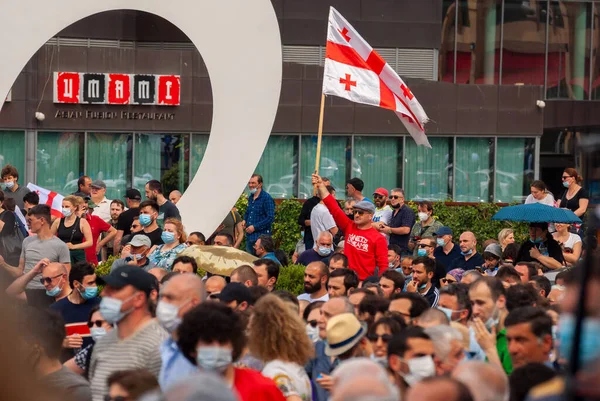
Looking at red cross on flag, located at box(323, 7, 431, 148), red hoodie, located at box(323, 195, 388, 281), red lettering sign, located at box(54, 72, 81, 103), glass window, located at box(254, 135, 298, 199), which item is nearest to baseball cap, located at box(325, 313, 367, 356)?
red hoodie, located at box(323, 195, 388, 281)

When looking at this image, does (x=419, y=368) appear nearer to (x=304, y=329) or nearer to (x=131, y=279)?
(x=304, y=329)

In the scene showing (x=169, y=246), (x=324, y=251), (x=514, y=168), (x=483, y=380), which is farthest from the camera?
(x=514, y=168)

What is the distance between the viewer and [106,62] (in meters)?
23.5

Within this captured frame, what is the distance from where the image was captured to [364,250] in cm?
1192

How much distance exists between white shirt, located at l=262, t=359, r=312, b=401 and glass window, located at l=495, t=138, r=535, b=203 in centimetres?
2091

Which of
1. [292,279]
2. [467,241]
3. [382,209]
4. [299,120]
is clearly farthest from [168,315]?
[299,120]

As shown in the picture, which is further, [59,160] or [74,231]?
[59,160]

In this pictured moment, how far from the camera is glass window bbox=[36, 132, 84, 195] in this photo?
2372 centimetres

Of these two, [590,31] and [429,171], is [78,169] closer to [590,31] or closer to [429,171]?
[429,171]

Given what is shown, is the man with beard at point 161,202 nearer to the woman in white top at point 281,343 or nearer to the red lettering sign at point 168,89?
the woman in white top at point 281,343

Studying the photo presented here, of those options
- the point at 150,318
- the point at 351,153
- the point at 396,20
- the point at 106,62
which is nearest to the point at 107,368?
the point at 150,318

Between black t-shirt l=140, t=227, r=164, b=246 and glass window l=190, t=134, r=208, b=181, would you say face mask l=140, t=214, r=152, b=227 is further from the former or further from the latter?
glass window l=190, t=134, r=208, b=181

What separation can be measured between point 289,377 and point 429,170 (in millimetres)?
20491

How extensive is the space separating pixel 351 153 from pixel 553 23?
9.49m
